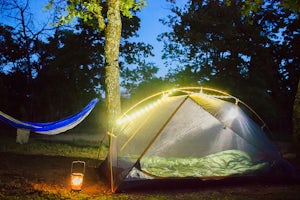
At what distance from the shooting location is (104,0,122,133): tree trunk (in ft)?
20.2

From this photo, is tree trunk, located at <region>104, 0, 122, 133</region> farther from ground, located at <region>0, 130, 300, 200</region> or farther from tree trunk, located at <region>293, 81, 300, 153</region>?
tree trunk, located at <region>293, 81, 300, 153</region>

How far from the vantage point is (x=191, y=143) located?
4.67 meters

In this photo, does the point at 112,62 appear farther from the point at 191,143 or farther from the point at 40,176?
the point at 40,176

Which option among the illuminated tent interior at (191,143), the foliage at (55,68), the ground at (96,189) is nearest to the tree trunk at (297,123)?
the illuminated tent interior at (191,143)

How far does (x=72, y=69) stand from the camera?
1441 centimetres

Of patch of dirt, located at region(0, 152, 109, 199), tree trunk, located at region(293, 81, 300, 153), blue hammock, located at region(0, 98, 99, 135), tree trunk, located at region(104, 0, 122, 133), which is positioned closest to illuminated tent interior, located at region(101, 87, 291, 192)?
patch of dirt, located at region(0, 152, 109, 199)

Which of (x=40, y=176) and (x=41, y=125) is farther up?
(x=41, y=125)

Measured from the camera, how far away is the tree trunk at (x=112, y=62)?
6164mm

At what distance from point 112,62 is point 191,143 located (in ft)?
8.63

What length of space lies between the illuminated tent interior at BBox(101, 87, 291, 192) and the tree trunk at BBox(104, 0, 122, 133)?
1.34 meters

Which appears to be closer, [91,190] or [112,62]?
[91,190]

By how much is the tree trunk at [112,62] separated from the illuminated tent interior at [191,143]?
1343 millimetres

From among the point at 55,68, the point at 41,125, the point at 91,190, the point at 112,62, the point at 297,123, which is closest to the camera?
the point at 91,190

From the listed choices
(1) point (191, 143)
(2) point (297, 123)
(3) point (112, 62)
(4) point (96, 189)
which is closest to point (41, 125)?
(3) point (112, 62)
